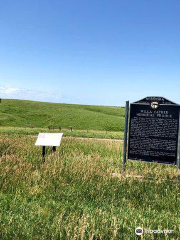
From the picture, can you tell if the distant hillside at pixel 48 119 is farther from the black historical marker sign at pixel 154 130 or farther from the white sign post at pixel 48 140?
the black historical marker sign at pixel 154 130

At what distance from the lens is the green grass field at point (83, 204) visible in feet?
13.4

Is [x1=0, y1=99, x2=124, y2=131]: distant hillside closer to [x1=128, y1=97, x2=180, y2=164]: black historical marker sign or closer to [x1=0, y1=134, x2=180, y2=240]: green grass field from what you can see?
[x1=128, y1=97, x2=180, y2=164]: black historical marker sign

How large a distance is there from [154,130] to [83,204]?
3.90 metres

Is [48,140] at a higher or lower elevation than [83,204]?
higher

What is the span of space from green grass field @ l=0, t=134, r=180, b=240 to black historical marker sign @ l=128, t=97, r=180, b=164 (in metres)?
0.68

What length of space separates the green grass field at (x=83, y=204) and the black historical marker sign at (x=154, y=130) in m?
0.68

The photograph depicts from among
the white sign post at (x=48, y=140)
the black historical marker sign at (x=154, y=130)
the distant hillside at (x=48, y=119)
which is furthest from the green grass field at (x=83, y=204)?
the distant hillside at (x=48, y=119)

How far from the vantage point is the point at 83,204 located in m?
5.41

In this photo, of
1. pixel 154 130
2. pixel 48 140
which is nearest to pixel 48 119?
pixel 48 140

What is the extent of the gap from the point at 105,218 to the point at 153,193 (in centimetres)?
232

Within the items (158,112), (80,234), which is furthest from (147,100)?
(80,234)

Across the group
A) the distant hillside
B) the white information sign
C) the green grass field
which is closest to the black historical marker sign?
the green grass field

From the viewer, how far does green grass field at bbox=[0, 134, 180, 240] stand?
4.08m

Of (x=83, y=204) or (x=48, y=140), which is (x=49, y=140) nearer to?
(x=48, y=140)
